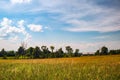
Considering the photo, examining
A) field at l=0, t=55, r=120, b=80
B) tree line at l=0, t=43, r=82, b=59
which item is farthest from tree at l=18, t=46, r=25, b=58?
field at l=0, t=55, r=120, b=80

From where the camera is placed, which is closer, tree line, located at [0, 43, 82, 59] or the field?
the field

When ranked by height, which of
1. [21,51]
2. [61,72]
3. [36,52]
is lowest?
[61,72]

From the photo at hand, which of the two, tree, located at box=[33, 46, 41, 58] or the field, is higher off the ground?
tree, located at box=[33, 46, 41, 58]

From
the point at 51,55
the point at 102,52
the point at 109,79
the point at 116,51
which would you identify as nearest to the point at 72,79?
the point at 109,79

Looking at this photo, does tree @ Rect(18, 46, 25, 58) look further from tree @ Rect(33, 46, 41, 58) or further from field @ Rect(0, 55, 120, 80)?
field @ Rect(0, 55, 120, 80)

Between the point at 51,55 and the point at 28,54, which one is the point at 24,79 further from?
the point at 28,54

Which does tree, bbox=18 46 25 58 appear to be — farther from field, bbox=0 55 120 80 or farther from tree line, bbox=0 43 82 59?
field, bbox=0 55 120 80

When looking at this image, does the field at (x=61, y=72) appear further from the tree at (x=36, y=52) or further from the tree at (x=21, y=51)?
the tree at (x=21, y=51)

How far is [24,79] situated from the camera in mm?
6766

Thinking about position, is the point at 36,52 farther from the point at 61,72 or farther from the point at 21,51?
the point at 61,72

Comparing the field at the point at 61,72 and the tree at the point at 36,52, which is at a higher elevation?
the tree at the point at 36,52

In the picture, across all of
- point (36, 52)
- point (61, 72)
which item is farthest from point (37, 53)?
point (61, 72)

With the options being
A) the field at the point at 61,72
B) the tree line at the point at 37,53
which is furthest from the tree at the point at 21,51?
the field at the point at 61,72

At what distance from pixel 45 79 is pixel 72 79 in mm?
1015
